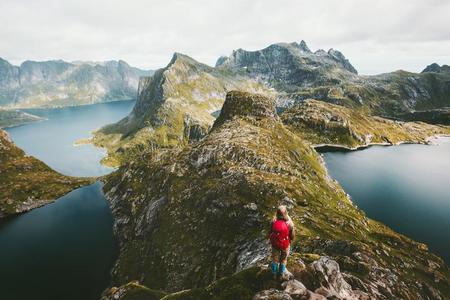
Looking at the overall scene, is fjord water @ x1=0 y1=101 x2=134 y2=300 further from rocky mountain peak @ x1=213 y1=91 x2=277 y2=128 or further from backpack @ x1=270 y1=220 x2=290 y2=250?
rocky mountain peak @ x1=213 y1=91 x2=277 y2=128

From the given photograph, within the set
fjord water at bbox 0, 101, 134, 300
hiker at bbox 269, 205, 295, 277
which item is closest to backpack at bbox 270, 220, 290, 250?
hiker at bbox 269, 205, 295, 277

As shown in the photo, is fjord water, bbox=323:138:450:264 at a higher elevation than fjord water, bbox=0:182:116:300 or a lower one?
higher

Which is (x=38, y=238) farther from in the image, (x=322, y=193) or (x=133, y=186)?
(x=322, y=193)

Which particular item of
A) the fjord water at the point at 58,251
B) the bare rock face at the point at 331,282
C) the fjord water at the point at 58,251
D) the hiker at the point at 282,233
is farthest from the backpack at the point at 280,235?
the fjord water at the point at 58,251

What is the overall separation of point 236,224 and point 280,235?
5612 centimetres

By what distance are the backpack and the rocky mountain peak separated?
522ft

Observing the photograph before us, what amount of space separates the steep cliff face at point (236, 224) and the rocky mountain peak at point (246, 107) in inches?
1171

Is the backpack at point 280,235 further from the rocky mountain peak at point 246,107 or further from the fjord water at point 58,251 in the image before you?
the rocky mountain peak at point 246,107

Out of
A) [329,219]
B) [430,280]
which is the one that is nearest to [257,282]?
[430,280]

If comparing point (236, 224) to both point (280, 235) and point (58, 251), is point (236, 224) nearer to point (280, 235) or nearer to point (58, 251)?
point (280, 235)

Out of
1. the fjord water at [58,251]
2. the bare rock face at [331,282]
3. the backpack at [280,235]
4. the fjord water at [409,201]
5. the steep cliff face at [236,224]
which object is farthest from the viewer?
the fjord water at [409,201]

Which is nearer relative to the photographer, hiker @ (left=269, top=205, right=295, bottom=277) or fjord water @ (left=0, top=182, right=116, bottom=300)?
hiker @ (left=269, top=205, right=295, bottom=277)

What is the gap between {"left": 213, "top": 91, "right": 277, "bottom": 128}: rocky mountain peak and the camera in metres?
185

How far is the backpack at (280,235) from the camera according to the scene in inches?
998
